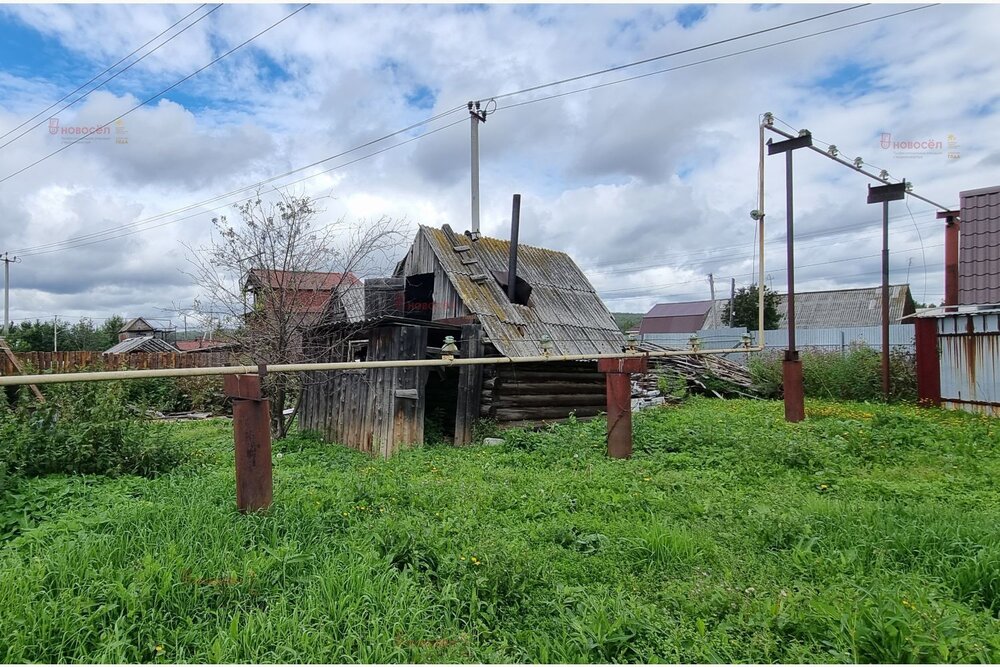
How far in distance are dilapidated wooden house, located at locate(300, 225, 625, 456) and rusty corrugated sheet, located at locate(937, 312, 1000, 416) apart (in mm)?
6291

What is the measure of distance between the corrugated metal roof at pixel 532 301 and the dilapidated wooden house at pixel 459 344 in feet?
0.11

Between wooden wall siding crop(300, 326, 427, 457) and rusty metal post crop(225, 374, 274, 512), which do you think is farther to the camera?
wooden wall siding crop(300, 326, 427, 457)

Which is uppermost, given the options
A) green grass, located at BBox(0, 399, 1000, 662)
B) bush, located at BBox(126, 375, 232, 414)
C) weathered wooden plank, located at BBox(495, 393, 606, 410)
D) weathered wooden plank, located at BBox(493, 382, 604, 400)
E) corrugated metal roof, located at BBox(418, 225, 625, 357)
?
corrugated metal roof, located at BBox(418, 225, 625, 357)

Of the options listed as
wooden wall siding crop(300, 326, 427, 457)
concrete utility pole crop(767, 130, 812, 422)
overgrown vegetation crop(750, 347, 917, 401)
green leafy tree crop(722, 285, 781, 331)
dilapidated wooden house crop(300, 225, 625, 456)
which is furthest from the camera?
green leafy tree crop(722, 285, 781, 331)

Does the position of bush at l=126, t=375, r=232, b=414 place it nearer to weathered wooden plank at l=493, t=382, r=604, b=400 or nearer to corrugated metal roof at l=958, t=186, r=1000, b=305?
weathered wooden plank at l=493, t=382, r=604, b=400

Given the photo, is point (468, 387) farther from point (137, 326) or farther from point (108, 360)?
point (137, 326)

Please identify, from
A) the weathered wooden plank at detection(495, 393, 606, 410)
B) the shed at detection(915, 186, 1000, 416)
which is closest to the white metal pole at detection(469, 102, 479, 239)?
the weathered wooden plank at detection(495, 393, 606, 410)

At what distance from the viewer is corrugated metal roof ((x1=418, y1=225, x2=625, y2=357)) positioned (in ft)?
34.6

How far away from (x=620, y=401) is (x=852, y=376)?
416 inches

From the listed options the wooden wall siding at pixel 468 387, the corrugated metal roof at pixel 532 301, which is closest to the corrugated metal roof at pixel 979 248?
the corrugated metal roof at pixel 532 301

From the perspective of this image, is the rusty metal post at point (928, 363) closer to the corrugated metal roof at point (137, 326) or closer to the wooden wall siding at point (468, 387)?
the wooden wall siding at point (468, 387)

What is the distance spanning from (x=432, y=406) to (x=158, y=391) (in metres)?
11.9

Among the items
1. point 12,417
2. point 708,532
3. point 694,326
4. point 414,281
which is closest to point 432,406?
point 414,281

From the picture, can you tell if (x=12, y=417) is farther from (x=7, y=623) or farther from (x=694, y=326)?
(x=694, y=326)
